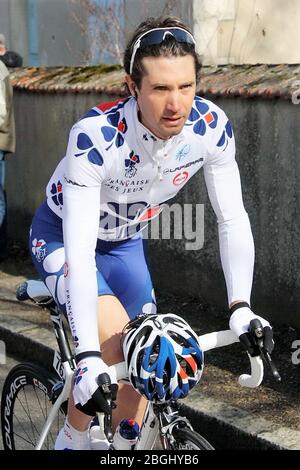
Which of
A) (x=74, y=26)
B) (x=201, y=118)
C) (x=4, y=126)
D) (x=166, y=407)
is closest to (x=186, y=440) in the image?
(x=166, y=407)

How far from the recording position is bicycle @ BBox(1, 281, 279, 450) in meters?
3.05

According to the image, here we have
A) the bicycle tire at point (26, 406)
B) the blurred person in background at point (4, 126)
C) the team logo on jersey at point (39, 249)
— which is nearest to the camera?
the team logo on jersey at point (39, 249)

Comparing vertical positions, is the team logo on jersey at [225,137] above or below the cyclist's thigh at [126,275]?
above

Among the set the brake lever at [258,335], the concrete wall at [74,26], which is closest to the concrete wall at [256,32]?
the concrete wall at [74,26]

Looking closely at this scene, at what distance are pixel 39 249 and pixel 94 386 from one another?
3.29 feet

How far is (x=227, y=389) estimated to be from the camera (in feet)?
17.3

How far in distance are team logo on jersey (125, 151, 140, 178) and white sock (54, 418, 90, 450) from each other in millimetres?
942

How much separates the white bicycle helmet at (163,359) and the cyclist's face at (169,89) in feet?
2.26

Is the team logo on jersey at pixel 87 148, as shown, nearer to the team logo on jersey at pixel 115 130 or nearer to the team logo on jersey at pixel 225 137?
the team logo on jersey at pixel 115 130

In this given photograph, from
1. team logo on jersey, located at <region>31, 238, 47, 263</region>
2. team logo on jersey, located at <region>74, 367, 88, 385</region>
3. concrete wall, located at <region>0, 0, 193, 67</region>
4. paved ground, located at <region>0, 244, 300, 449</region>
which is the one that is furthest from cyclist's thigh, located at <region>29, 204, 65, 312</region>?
concrete wall, located at <region>0, 0, 193, 67</region>

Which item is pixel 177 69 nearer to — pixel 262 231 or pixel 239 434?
pixel 239 434

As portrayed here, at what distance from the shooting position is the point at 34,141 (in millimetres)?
8875

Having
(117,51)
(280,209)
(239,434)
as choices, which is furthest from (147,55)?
(117,51)

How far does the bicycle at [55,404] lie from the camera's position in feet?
10.0
